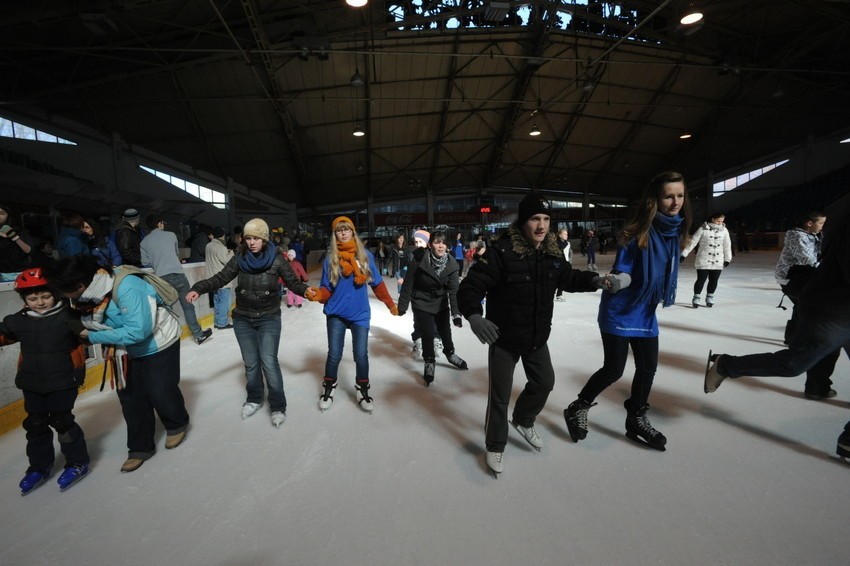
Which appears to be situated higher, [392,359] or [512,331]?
[512,331]

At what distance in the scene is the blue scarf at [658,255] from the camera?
1.87 meters

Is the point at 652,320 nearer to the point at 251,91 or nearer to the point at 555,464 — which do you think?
the point at 555,464

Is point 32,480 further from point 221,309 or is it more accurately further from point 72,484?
point 221,309

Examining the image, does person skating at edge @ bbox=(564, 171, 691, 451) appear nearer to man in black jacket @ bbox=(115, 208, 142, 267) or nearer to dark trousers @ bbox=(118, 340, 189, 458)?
dark trousers @ bbox=(118, 340, 189, 458)

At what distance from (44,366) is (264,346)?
1.01 meters

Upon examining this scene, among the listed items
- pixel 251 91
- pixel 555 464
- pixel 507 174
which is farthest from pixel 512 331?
pixel 507 174

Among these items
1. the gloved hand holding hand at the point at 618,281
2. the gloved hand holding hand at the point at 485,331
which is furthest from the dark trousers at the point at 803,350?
the gloved hand holding hand at the point at 485,331

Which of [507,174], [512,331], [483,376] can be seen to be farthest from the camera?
[507,174]

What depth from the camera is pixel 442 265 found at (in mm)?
3211

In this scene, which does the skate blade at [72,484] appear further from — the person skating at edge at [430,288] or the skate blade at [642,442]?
the skate blade at [642,442]

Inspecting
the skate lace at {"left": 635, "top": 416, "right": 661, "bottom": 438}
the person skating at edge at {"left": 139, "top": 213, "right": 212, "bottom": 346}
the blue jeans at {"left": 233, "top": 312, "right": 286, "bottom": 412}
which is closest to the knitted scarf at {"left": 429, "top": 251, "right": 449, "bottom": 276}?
the blue jeans at {"left": 233, "top": 312, "right": 286, "bottom": 412}

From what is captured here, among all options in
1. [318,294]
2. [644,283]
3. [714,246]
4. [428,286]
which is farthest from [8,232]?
[714,246]

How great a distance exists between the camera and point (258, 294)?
7.72 feet

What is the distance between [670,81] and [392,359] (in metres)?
17.3
